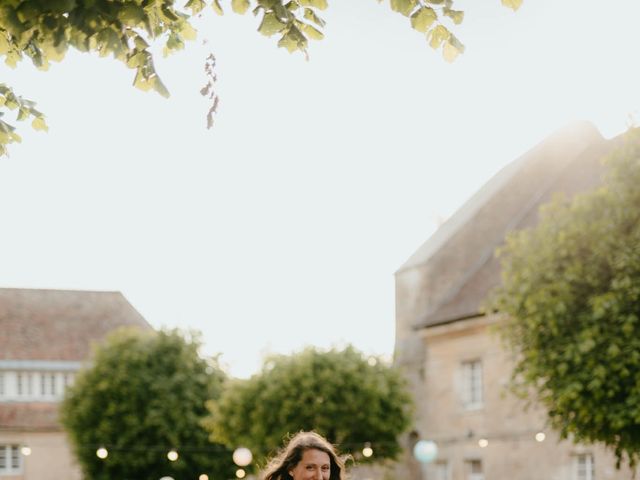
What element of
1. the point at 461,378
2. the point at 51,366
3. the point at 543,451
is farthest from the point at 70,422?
the point at 543,451

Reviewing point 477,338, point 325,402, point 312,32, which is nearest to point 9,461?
point 325,402

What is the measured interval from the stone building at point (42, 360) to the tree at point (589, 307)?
35.2 meters

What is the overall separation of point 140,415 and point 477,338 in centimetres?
1485

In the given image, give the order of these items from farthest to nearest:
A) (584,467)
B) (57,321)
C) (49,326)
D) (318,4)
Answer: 1. (57,321)
2. (49,326)
3. (584,467)
4. (318,4)

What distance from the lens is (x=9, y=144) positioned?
9.12 m

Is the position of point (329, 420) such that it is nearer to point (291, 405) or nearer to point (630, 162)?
point (291, 405)

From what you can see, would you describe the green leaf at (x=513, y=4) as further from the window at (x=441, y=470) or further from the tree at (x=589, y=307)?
the window at (x=441, y=470)

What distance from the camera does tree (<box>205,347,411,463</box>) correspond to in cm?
3672

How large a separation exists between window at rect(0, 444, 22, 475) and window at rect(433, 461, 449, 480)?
2461cm

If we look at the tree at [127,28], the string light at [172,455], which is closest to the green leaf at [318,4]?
the tree at [127,28]

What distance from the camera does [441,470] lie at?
3788 cm

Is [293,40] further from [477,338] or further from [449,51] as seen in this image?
[477,338]

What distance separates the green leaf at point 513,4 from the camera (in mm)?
7504

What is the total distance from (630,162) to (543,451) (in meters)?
14.4
